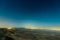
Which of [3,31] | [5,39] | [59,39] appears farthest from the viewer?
[59,39]

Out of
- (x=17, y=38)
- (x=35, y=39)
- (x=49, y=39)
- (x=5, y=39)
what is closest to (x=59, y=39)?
(x=49, y=39)

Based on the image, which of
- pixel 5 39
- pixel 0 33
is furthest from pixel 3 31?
pixel 5 39

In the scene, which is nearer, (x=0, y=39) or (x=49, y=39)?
(x=0, y=39)

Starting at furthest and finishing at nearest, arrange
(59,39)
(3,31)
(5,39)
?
(59,39), (3,31), (5,39)

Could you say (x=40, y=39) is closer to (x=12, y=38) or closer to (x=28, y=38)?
(x=28, y=38)

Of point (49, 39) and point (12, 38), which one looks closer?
point (12, 38)

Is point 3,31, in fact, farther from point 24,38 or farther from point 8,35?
point 24,38

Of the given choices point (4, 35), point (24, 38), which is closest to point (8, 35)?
point (4, 35)
